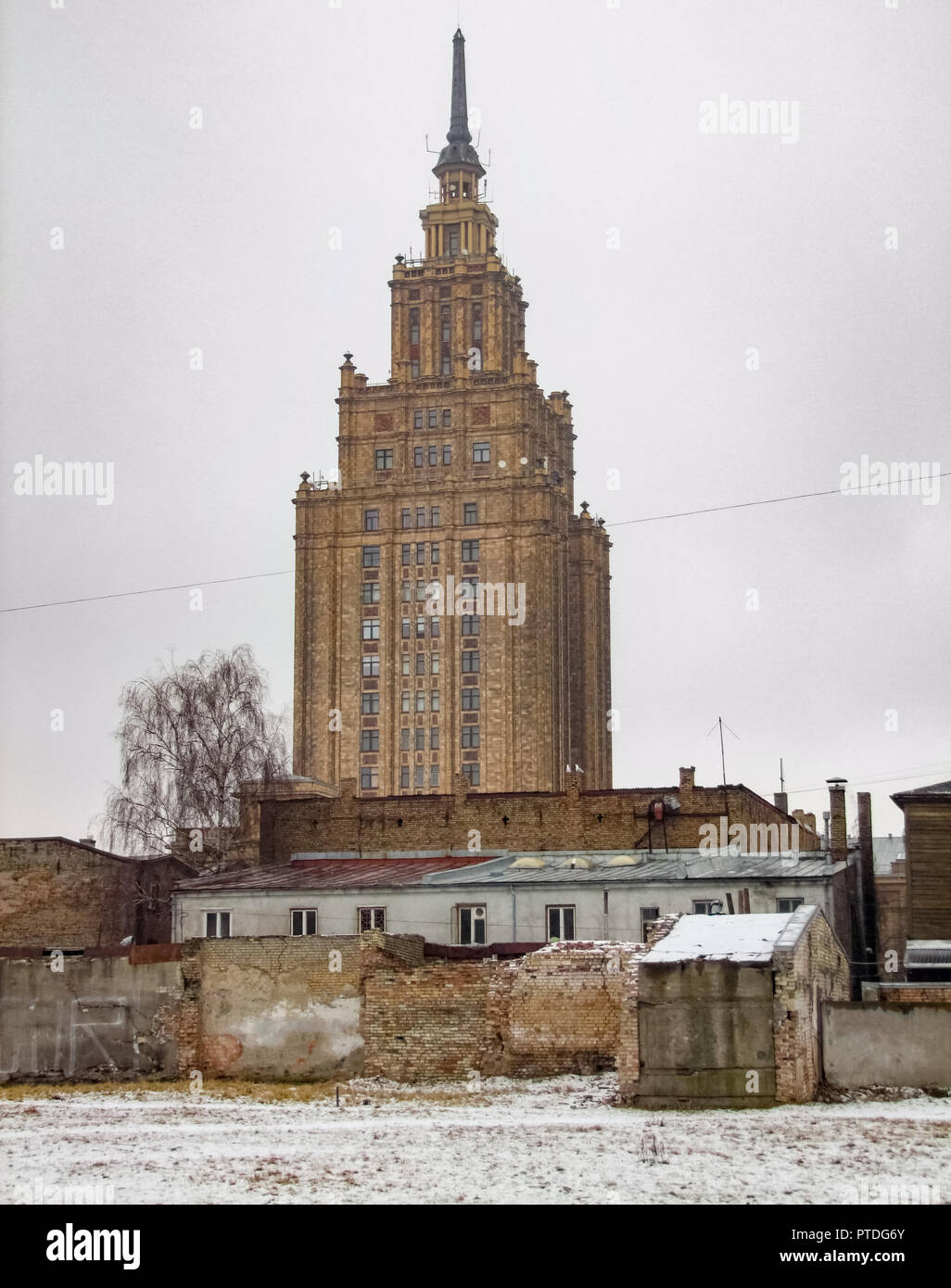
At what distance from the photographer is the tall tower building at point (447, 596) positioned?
13012cm

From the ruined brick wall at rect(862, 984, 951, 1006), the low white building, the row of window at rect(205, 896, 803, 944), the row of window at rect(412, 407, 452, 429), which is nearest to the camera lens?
the ruined brick wall at rect(862, 984, 951, 1006)

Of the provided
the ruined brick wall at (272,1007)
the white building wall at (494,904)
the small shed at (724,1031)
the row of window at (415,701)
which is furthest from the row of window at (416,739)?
the small shed at (724,1031)

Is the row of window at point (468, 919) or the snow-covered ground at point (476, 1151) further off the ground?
the row of window at point (468, 919)

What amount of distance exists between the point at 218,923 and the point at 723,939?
2012 centimetres

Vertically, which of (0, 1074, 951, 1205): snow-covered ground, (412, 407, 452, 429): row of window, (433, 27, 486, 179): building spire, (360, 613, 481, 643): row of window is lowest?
(0, 1074, 951, 1205): snow-covered ground

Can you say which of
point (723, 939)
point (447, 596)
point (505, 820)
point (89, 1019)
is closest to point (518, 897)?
point (89, 1019)

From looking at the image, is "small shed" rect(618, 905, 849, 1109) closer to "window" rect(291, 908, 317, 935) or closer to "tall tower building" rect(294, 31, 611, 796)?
"window" rect(291, 908, 317, 935)

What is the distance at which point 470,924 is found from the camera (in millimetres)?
45812

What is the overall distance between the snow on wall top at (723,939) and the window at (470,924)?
11948 millimetres

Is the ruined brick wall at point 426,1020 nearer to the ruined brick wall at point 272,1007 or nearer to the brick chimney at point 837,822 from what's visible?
the ruined brick wall at point 272,1007

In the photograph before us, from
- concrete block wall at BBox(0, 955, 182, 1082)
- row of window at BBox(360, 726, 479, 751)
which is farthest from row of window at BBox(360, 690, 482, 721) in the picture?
concrete block wall at BBox(0, 955, 182, 1082)

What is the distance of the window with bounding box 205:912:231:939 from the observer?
158ft

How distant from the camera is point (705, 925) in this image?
33.3m

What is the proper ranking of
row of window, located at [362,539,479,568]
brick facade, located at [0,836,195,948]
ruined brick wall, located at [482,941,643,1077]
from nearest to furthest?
ruined brick wall, located at [482,941,643,1077] < brick facade, located at [0,836,195,948] < row of window, located at [362,539,479,568]
